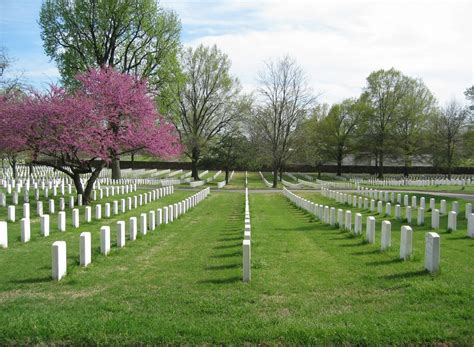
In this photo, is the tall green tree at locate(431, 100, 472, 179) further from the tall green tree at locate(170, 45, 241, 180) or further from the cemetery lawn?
the cemetery lawn


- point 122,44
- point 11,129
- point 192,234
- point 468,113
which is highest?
point 122,44

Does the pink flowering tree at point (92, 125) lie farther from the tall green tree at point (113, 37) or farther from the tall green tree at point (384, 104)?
the tall green tree at point (384, 104)

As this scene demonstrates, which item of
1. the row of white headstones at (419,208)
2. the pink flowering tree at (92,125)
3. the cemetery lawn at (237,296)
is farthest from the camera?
the pink flowering tree at (92,125)

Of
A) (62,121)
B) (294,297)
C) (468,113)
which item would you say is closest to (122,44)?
(62,121)

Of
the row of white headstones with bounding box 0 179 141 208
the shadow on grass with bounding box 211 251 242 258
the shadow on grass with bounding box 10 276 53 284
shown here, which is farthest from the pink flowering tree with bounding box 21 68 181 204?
the shadow on grass with bounding box 10 276 53 284

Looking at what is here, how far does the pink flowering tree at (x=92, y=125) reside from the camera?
19.4m

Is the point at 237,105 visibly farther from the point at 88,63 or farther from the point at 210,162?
the point at 88,63

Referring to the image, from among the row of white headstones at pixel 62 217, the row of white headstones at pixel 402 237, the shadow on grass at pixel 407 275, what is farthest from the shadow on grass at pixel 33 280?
the row of white headstones at pixel 402 237

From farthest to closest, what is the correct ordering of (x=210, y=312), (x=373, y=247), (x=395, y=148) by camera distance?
(x=395, y=148) → (x=373, y=247) → (x=210, y=312)

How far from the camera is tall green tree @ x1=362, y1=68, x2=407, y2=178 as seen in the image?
60.5 m

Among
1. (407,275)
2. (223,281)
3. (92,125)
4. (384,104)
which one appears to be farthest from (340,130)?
(223,281)

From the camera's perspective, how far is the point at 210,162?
2112 inches

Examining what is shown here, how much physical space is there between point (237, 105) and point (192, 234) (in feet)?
138

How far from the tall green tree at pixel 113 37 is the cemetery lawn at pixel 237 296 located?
99.5 feet
